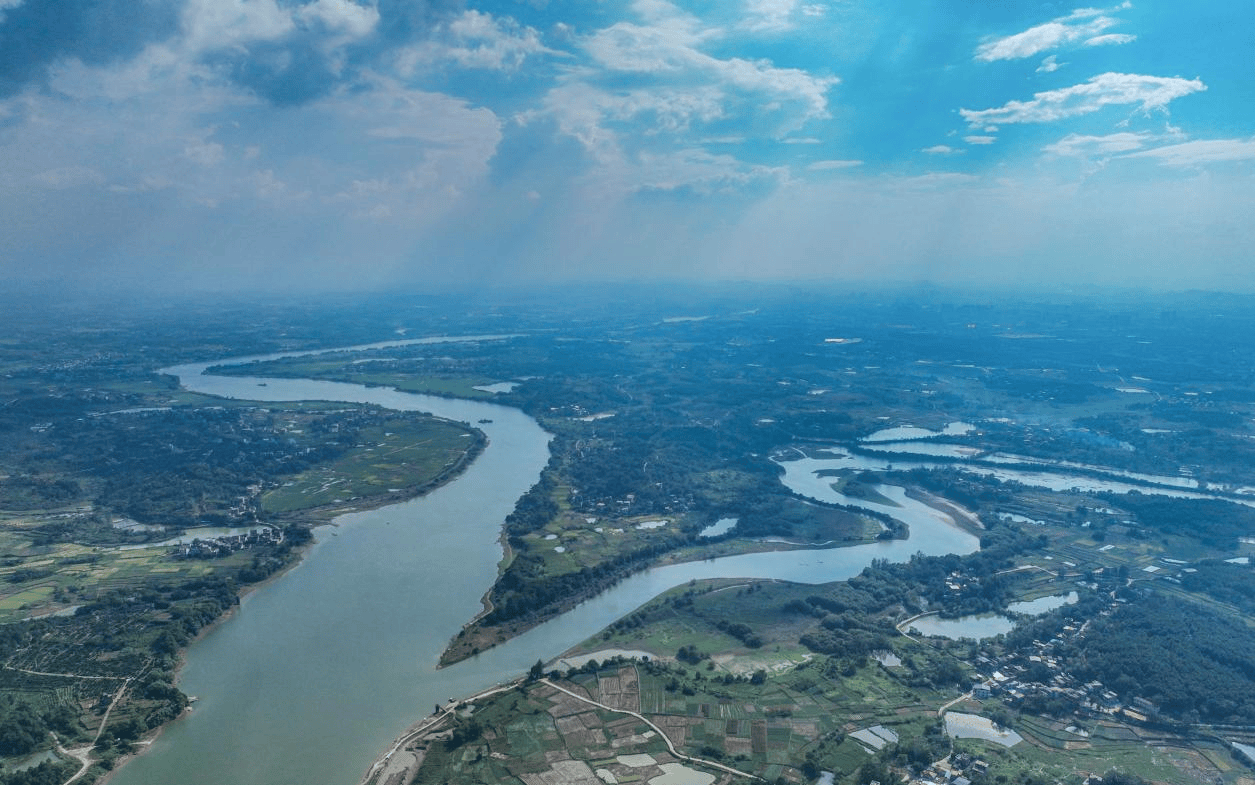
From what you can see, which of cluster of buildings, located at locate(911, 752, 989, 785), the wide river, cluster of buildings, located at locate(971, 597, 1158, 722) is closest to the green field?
the wide river

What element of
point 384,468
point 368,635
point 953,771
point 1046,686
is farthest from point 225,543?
point 1046,686

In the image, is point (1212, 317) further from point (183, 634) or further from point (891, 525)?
point (183, 634)

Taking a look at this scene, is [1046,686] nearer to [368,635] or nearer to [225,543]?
[368,635]


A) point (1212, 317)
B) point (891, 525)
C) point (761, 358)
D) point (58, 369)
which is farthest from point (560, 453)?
point (1212, 317)

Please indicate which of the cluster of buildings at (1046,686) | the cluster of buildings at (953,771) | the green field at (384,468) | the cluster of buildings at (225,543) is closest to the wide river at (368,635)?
the cluster of buildings at (225,543)

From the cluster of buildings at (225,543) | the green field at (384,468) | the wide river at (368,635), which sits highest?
the green field at (384,468)

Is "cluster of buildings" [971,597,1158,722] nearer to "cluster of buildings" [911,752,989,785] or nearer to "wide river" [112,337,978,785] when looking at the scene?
"cluster of buildings" [911,752,989,785]

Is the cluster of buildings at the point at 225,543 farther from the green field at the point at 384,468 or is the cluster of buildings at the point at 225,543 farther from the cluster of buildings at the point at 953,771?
the cluster of buildings at the point at 953,771

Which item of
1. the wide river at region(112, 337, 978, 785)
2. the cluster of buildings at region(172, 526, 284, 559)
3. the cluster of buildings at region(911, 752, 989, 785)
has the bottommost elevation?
the cluster of buildings at region(911, 752, 989, 785)
